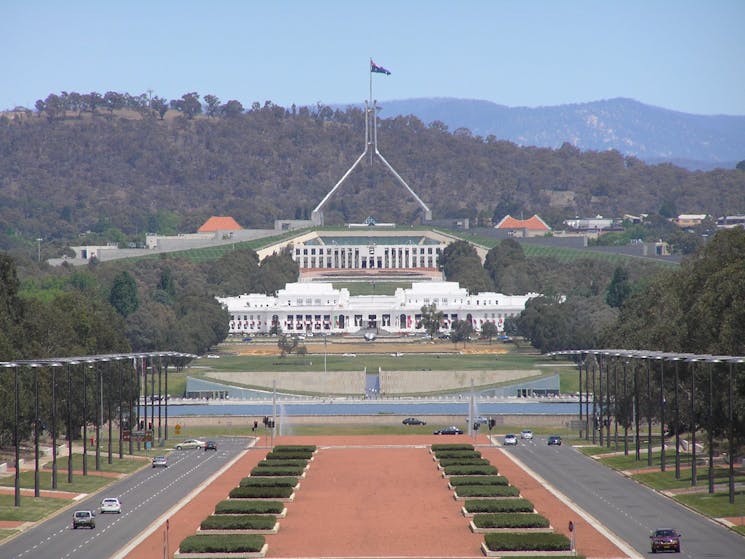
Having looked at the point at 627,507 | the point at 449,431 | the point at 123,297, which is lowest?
Result: the point at 449,431

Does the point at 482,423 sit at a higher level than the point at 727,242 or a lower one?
lower

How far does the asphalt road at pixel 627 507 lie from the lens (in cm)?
5306

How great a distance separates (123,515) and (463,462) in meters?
19.2

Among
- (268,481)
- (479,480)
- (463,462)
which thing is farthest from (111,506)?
(463,462)

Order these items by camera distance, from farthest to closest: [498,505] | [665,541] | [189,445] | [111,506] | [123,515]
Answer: [189,445] → [111,506] → [123,515] → [498,505] → [665,541]

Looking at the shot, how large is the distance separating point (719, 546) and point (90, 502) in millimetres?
23498

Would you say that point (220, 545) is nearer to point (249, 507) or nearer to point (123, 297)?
point (249, 507)

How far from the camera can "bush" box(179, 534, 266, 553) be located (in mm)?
52219

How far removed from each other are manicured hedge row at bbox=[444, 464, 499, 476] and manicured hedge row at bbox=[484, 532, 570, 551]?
Result: 59.4ft

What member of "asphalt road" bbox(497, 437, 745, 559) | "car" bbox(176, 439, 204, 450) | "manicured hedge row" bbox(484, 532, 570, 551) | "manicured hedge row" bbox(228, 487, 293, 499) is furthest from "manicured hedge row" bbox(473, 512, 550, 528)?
"car" bbox(176, 439, 204, 450)

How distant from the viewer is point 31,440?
85.6 m

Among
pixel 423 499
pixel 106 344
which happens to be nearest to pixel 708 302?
pixel 423 499

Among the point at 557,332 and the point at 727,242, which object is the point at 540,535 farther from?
the point at 557,332

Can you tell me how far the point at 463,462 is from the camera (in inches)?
3007
